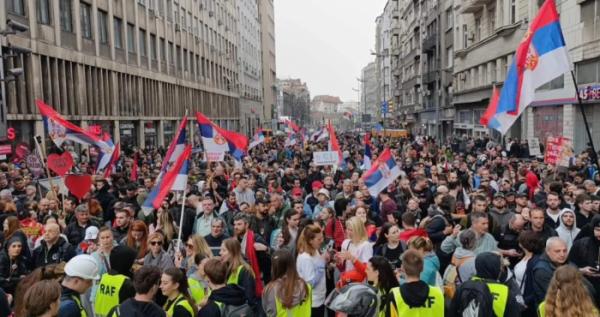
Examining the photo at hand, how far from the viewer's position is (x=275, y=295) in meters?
4.94

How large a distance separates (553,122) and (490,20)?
38.3ft

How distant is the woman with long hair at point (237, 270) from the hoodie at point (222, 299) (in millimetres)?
615

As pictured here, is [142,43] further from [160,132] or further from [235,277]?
[235,277]

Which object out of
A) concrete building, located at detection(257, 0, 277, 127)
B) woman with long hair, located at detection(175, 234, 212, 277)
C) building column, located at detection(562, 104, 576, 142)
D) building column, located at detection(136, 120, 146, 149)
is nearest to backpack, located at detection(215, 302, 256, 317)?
woman with long hair, located at detection(175, 234, 212, 277)

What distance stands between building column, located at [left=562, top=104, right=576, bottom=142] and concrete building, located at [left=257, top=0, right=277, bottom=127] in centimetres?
6979

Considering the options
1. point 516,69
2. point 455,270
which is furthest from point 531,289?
point 516,69

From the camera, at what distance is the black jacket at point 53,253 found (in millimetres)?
6785

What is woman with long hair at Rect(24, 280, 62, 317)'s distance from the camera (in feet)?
12.6

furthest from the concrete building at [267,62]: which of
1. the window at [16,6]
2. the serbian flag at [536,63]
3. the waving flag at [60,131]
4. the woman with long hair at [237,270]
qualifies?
the woman with long hair at [237,270]

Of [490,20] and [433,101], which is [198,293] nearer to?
[490,20]

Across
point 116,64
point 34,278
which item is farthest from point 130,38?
point 34,278

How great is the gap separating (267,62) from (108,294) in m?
96.3

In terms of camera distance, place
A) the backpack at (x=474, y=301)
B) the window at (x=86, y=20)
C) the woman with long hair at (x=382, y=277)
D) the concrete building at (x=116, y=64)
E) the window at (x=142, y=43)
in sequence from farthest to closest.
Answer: the window at (x=142, y=43) → the window at (x=86, y=20) → the concrete building at (x=116, y=64) → the woman with long hair at (x=382, y=277) → the backpack at (x=474, y=301)

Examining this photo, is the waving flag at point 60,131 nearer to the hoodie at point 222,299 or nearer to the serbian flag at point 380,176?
the serbian flag at point 380,176
